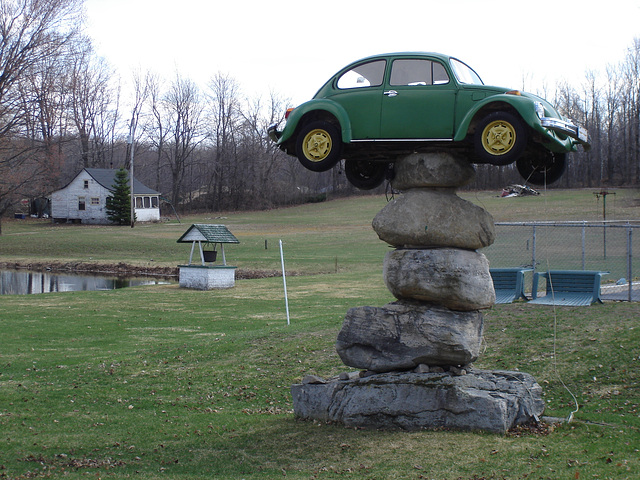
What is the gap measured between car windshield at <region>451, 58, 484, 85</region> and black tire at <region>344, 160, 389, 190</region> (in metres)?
1.62

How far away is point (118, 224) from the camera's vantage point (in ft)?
209

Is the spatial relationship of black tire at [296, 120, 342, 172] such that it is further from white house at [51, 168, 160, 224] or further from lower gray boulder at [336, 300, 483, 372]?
white house at [51, 168, 160, 224]

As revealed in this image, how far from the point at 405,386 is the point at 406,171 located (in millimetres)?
2790

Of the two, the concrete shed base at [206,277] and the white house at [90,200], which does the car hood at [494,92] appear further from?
the white house at [90,200]

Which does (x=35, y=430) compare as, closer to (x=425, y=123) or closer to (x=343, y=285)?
(x=425, y=123)

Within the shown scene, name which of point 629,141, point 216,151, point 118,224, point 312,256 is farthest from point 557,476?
point 216,151

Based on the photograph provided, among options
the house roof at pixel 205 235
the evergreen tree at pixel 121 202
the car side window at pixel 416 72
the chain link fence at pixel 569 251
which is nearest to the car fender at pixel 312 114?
the car side window at pixel 416 72

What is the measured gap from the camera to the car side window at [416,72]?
807cm

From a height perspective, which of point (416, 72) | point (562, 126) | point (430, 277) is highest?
point (416, 72)

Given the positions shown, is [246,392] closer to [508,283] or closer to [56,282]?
[508,283]

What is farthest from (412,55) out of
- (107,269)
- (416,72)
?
(107,269)

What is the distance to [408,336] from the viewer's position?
27.8 ft

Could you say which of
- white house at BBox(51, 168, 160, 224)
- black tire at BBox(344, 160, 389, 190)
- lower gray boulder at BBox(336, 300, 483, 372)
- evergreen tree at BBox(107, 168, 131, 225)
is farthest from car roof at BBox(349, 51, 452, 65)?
white house at BBox(51, 168, 160, 224)

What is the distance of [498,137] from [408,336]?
9.13 ft
